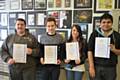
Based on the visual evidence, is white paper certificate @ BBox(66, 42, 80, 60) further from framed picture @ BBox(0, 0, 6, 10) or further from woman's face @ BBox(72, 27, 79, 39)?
framed picture @ BBox(0, 0, 6, 10)

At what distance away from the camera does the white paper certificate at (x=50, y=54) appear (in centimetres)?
334

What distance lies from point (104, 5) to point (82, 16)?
1.50 ft

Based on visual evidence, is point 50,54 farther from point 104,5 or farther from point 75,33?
point 104,5

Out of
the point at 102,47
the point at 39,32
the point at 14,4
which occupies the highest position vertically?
the point at 14,4

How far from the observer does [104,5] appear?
3.86 metres

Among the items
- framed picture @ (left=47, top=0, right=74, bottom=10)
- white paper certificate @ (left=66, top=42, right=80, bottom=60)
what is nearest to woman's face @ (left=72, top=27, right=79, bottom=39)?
white paper certificate @ (left=66, top=42, right=80, bottom=60)

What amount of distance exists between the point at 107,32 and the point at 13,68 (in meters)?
1.40

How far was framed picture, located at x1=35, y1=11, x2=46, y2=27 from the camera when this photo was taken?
4.51m

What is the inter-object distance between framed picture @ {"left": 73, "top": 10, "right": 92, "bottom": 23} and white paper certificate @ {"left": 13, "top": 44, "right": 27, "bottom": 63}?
1271 mm

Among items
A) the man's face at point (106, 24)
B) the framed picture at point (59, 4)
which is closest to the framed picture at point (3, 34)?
the framed picture at point (59, 4)

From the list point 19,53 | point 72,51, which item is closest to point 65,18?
point 72,51

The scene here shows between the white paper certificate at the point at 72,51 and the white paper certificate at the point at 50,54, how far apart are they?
0.61ft

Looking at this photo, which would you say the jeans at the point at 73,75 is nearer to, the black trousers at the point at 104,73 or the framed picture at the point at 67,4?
the black trousers at the point at 104,73

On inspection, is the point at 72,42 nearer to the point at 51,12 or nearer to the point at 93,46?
the point at 93,46
